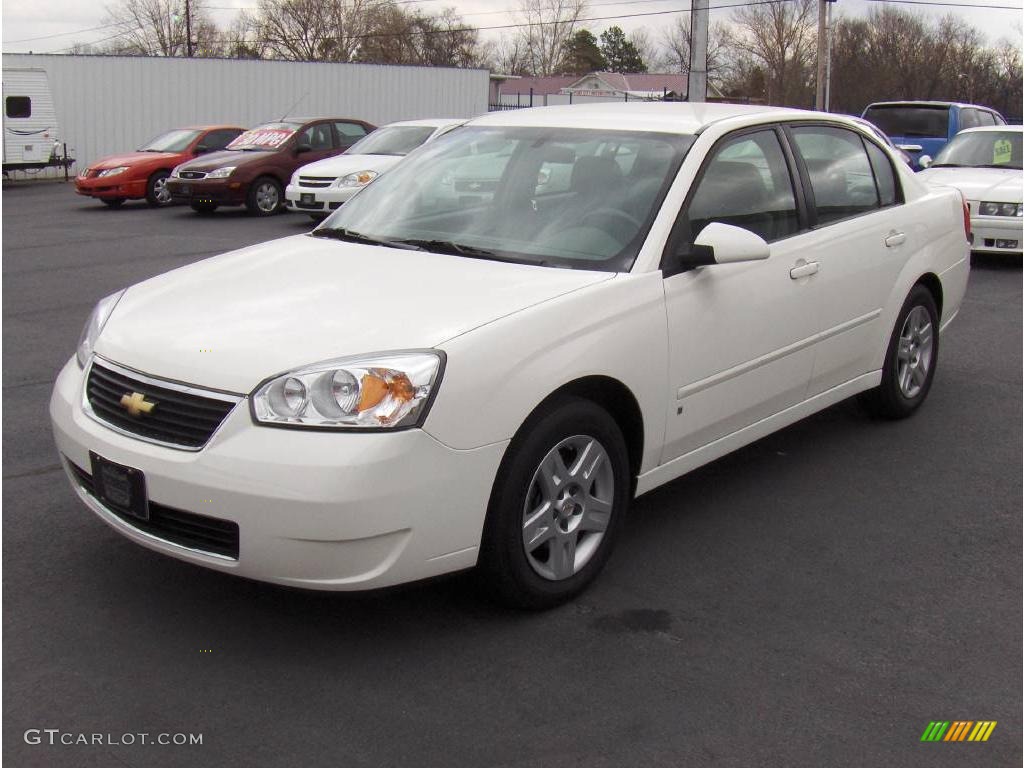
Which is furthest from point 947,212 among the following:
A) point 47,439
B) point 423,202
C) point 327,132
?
point 327,132

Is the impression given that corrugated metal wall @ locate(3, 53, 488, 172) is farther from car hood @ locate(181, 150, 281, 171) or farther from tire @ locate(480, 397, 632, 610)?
tire @ locate(480, 397, 632, 610)

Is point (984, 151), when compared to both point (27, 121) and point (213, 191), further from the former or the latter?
point (27, 121)

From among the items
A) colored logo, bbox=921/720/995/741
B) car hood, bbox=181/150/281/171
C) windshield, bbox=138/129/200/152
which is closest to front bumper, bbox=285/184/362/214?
car hood, bbox=181/150/281/171

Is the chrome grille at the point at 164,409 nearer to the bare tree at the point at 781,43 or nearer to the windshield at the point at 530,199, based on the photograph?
the windshield at the point at 530,199

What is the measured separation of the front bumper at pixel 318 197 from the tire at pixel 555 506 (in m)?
12.3

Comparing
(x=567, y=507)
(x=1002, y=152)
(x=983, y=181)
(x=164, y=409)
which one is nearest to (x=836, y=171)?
(x=567, y=507)

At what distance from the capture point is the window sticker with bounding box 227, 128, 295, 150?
19141 mm

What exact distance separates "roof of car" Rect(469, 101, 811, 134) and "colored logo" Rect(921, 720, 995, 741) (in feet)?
8.04

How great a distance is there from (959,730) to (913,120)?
17231 millimetres

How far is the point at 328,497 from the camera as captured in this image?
10.5 feet

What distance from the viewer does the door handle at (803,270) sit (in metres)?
4.83

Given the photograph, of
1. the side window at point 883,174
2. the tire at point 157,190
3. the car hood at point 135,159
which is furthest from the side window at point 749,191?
the car hood at point 135,159

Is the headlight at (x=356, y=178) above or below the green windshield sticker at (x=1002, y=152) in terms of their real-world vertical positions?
below

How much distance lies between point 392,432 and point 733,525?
6.34ft
